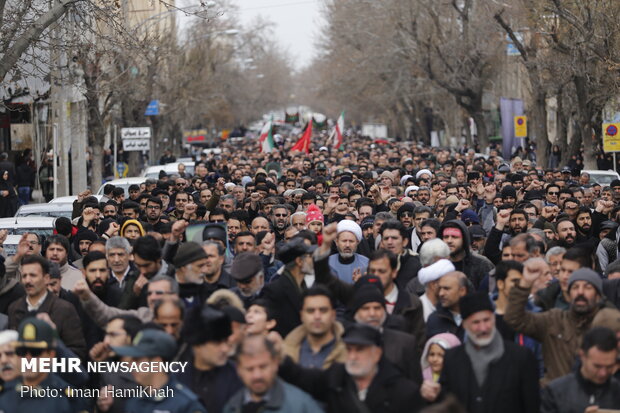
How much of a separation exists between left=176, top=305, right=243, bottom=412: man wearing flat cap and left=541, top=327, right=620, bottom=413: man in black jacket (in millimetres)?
1768

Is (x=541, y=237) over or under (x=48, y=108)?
under

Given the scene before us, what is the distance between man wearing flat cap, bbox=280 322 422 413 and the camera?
6594mm

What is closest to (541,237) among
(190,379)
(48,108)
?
(190,379)

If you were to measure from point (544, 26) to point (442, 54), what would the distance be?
13.2 meters

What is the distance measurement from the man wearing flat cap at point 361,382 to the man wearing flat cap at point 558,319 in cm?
139

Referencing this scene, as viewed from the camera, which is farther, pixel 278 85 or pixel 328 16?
pixel 278 85

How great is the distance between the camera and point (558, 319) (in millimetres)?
7984

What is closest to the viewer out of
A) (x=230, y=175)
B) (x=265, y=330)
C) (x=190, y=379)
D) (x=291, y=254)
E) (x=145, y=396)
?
(x=145, y=396)

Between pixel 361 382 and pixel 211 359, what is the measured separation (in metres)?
0.84

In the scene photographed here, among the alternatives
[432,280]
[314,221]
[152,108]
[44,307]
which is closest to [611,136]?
[314,221]

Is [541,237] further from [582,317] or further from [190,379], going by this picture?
[190,379]

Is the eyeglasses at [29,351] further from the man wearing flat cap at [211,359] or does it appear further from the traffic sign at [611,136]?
the traffic sign at [611,136]

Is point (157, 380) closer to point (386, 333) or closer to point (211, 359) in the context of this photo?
point (211, 359)

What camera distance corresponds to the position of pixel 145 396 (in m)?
6.53
